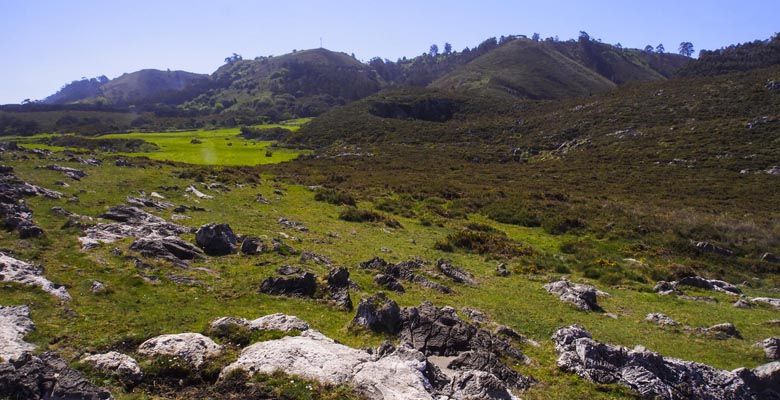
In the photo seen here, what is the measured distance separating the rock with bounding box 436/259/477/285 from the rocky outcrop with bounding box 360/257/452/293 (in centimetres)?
114

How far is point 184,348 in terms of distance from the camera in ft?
41.3

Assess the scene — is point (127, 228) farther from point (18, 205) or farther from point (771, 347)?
point (771, 347)

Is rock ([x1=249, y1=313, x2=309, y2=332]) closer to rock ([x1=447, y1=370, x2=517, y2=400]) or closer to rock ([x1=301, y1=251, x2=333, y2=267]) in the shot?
rock ([x1=447, y1=370, x2=517, y2=400])

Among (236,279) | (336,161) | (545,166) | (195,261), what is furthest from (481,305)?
(336,161)

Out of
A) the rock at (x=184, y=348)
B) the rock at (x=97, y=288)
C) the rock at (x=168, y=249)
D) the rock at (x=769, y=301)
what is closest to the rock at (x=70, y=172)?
the rock at (x=168, y=249)

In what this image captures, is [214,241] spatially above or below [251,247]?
above

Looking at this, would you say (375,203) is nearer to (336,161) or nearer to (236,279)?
(236,279)

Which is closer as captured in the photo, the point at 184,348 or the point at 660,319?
the point at 184,348

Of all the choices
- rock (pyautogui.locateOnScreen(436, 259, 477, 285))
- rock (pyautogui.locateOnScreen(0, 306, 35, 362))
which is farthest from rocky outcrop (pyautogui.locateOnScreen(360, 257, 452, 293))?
rock (pyautogui.locateOnScreen(0, 306, 35, 362))

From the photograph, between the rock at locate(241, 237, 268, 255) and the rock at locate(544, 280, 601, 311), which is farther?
the rock at locate(241, 237, 268, 255)

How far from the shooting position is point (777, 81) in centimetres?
8094

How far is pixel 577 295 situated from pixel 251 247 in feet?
53.3

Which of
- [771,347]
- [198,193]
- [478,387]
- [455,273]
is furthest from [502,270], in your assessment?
[198,193]

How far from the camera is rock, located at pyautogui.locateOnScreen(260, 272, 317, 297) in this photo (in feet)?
60.0
